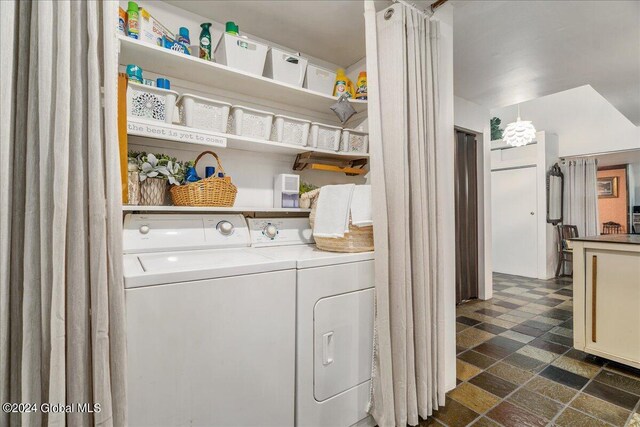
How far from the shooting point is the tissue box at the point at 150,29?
1.49m

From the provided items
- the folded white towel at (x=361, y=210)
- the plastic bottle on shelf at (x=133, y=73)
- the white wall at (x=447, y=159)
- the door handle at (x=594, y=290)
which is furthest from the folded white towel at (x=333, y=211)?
the door handle at (x=594, y=290)

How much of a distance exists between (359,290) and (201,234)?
0.93 meters

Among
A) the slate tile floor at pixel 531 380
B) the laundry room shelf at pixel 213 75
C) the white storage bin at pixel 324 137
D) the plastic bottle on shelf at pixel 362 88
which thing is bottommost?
the slate tile floor at pixel 531 380

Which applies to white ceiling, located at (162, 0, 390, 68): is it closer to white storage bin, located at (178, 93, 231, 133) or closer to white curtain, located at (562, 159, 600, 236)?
white storage bin, located at (178, 93, 231, 133)

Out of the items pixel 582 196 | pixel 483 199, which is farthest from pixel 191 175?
pixel 582 196

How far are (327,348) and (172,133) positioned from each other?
1.31 meters

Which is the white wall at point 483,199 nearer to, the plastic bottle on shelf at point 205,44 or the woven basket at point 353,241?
the woven basket at point 353,241

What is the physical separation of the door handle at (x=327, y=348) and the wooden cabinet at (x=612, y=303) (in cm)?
214

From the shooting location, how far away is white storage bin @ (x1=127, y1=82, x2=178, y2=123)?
4.67 ft

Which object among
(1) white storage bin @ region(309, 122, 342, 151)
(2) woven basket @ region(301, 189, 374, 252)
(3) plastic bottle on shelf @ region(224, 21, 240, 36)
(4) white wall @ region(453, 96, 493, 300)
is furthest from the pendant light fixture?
(3) plastic bottle on shelf @ region(224, 21, 240, 36)

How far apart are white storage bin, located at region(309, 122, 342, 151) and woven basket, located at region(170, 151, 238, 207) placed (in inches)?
25.3

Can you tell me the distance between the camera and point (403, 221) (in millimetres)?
1485

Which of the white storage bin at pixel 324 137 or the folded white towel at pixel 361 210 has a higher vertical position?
the white storage bin at pixel 324 137

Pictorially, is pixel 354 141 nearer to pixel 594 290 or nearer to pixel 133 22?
pixel 133 22
